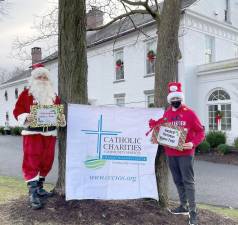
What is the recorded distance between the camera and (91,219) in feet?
16.3

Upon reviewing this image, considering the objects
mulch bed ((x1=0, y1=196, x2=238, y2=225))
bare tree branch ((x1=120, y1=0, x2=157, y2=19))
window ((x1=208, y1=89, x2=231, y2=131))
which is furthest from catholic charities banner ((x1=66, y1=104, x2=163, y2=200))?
window ((x1=208, y1=89, x2=231, y2=131))

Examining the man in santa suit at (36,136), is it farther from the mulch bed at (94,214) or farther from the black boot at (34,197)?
the mulch bed at (94,214)

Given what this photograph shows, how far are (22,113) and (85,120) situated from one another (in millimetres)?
917

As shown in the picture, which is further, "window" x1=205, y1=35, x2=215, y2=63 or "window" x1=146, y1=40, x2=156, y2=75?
"window" x1=205, y1=35, x2=215, y2=63

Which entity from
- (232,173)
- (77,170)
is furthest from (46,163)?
(232,173)

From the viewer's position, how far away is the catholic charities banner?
17.4ft

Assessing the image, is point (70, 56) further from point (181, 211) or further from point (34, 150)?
point (181, 211)

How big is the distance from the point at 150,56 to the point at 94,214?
17.4 meters

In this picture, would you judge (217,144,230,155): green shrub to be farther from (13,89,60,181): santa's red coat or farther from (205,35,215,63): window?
(13,89,60,181): santa's red coat

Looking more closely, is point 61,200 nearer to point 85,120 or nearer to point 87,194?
point 87,194

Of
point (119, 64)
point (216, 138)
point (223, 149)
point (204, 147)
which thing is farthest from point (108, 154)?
point (119, 64)

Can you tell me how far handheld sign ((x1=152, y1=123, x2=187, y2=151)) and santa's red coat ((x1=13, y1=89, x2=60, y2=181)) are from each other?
4.95 ft

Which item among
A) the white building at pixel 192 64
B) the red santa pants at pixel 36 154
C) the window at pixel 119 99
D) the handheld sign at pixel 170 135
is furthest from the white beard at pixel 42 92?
the window at pixel 119 99

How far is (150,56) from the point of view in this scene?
2169 cm
